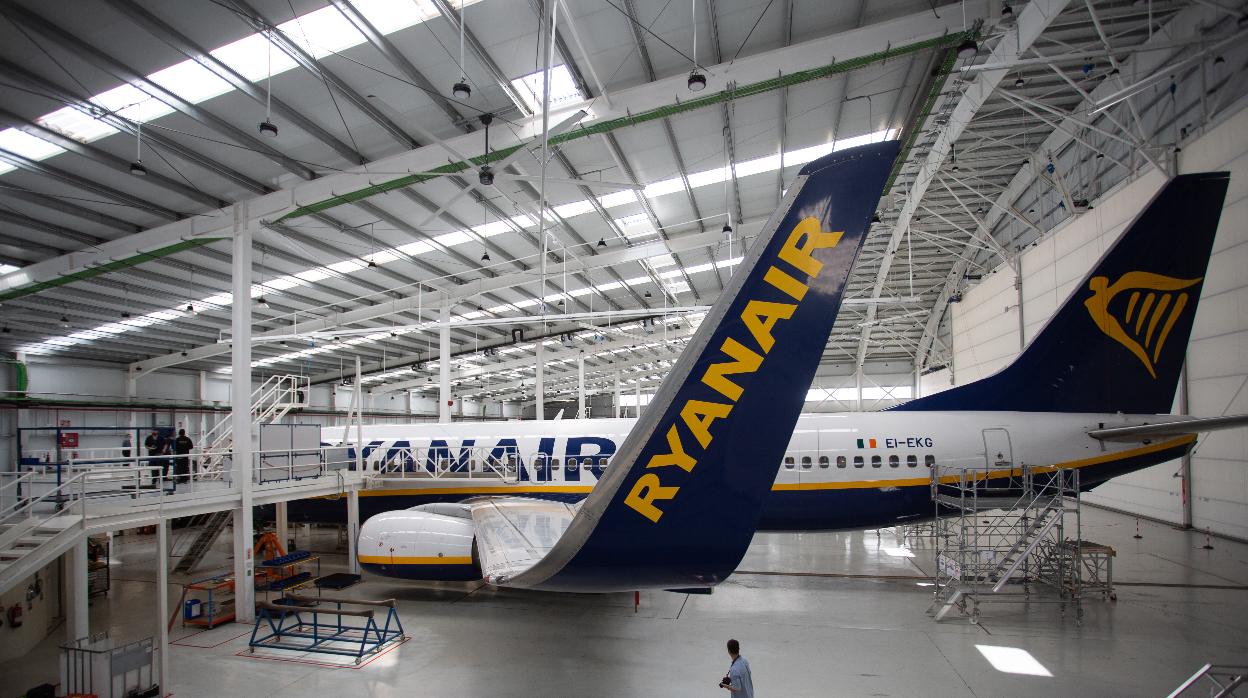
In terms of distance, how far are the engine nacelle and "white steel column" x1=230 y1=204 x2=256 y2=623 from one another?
6.65 ft

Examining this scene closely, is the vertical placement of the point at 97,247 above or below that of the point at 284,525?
above

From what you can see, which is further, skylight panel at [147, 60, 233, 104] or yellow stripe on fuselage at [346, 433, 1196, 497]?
yellow stripe on fuselage at [346, 433, 1196, 497]

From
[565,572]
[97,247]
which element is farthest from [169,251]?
[565,572]

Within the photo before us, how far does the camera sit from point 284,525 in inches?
495

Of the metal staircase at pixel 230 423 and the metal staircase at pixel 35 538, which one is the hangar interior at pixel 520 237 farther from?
the metal staircase at pixel 230 423

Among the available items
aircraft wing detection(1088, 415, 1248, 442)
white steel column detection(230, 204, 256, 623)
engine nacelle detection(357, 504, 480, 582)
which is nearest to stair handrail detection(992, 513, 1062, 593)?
aircraft wing detection(1088, 415, 1248, 442)

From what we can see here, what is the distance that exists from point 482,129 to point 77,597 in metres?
9.25

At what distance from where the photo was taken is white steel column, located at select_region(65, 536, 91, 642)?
→ 7.09 metres

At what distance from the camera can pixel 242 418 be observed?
1052cm

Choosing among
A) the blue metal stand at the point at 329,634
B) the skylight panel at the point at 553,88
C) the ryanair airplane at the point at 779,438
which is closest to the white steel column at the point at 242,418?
the blue metal stand at the point at 329,634

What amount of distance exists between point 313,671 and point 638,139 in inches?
440

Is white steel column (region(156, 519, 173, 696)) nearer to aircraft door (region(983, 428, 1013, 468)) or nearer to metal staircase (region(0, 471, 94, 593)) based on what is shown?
metal staircase (region(0, 471, 94, 593))

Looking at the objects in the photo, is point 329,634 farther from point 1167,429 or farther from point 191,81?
point 1167,429

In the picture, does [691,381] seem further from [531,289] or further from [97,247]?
[531,289]
